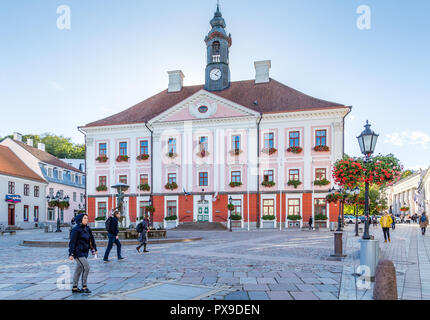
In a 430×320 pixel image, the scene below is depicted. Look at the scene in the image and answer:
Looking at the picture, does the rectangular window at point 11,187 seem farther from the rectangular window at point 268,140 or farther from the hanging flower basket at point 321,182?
the hanging flower basket at point 321,182

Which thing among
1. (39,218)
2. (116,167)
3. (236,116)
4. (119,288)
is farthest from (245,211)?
(119,288)

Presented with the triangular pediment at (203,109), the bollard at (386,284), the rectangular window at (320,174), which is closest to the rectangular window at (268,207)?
the rectangular window at (320,174)

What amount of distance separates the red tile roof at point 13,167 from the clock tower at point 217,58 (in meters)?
23.6

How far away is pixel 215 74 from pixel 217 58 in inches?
70.4

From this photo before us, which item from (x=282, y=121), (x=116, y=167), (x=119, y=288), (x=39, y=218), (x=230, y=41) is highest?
(x=230, y=41)

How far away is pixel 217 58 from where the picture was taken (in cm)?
4294

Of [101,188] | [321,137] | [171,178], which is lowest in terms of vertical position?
[101,188]

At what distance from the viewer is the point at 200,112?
131 feet

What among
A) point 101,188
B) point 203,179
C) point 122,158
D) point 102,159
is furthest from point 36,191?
point 203,179

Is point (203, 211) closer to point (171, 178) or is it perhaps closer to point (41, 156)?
point (171, 178)

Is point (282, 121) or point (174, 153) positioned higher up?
point (282, 121)
